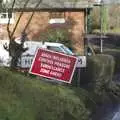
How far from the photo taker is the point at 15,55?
49.9ft

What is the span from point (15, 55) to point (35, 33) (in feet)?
65.1

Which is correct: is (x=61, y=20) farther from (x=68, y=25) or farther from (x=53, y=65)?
(x=53, y=65)

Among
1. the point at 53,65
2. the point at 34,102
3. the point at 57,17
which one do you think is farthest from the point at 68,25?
the point at 34,102

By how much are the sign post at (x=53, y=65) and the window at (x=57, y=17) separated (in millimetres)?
21487

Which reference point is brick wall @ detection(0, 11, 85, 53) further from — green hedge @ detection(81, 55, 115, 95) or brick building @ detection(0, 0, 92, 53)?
green hedge @ detection(81, 55, 115, 95)

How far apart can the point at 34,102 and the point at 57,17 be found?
2476 centimetres

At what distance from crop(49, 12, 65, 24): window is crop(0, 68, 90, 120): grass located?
22634 mm

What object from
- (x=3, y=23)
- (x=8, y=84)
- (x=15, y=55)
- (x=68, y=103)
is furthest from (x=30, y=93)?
(x=3, y=23)

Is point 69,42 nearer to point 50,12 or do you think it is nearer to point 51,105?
point 50,12

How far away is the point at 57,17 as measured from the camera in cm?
3528

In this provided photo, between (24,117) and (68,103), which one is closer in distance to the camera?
(24,117)

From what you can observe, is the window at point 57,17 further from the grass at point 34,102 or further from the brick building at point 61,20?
the grass at point 34,102

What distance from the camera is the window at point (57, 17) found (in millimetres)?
35188

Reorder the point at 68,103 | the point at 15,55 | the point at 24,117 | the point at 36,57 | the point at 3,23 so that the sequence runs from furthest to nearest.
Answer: the point at 3,23 < the point at 15,55 < the point at 36,57 < the point at 68,103 < the point at 24,117
